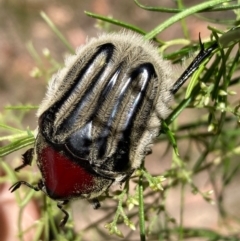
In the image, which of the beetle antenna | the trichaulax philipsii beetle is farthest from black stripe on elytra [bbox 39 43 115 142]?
the beetle antenna

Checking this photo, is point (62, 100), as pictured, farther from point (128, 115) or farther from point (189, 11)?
point (189, 11)

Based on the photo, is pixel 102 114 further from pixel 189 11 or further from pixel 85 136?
pixel 189 11

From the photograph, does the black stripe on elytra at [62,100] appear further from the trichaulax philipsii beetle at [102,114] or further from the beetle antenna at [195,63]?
the beetle antenna at [195,63]

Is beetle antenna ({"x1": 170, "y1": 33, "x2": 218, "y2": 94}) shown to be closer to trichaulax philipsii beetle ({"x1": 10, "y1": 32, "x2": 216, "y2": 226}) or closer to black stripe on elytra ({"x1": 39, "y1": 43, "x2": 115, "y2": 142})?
trichaulax philipsii beetle ({"x1": 10, "y1": 32, "x2": 216, "y2": 226})

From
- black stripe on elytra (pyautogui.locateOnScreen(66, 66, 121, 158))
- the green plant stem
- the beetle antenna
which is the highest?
the green plant stem

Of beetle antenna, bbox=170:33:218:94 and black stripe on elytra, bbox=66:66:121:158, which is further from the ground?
beetle antenna, bbox=170:33:218:94

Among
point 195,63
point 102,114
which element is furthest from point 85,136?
point 195,63

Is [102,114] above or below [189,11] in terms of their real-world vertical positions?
below
